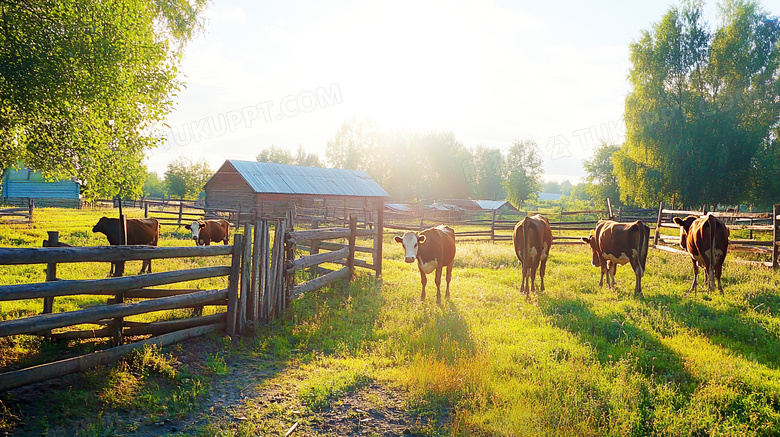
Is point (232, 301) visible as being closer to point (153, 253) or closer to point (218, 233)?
point (153, 253)

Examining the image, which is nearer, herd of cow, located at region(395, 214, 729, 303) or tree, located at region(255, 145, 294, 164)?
herd of cow, located at region(395, 214, 729, 303)

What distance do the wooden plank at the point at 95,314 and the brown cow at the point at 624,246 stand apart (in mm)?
9003

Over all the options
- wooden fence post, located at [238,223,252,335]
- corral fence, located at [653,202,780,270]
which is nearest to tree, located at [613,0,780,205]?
corral fence, located at [653,202,780,270]

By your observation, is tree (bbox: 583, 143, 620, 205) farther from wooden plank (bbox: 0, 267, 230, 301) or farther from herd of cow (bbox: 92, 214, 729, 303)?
wooden plank (bbox: 0, 267, 230, 301)

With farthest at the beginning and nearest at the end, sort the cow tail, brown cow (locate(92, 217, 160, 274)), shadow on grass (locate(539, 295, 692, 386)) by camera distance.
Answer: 1. brown cow (locate(92, 217, 160, 274))
2. the cow tail
3. shadow on grass (locate(539, 295, 692, 386))

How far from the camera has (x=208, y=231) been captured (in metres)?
15.6

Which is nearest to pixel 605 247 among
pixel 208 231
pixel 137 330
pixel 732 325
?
pixel 732 325

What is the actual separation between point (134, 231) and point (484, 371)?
11.5 m

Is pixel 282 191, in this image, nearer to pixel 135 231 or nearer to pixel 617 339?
pixel 135 231

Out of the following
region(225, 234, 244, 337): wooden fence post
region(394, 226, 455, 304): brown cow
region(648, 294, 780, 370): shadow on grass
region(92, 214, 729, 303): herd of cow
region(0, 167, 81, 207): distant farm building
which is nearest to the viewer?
region(648, 294, 780, 370): shadow on grass

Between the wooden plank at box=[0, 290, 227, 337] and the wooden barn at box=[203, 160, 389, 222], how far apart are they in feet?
72.3

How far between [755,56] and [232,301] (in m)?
32.2

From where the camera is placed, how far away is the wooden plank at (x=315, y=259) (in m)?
7.85

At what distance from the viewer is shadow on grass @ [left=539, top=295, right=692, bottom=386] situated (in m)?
5.45
